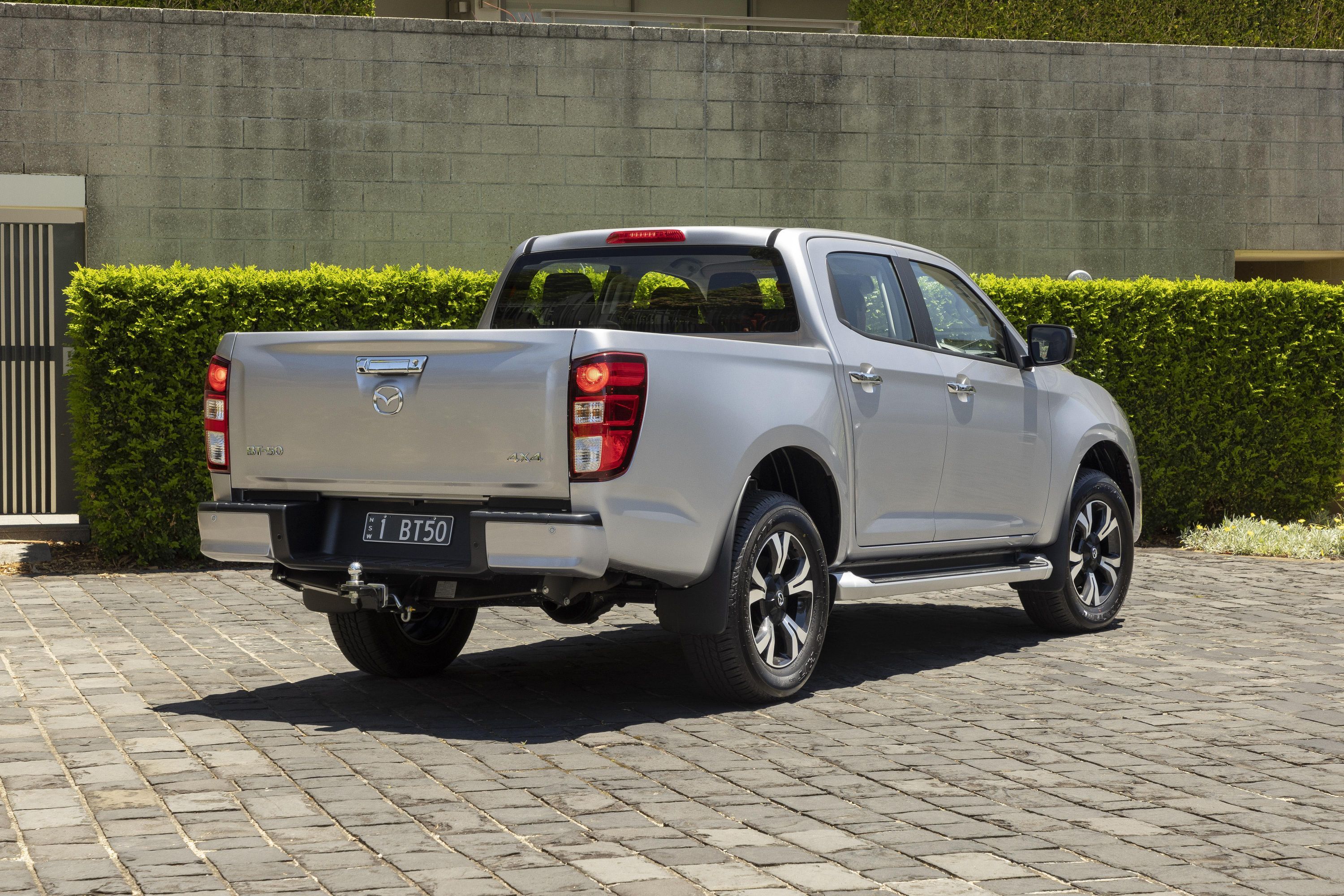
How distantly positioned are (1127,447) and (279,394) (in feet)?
16.4

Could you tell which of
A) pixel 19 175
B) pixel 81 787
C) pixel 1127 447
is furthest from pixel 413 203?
pixel 81 787

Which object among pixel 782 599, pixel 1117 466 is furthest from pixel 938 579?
pixel 1117 466

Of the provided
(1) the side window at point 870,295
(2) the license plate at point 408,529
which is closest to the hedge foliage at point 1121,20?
(1) the side window at point 870,295

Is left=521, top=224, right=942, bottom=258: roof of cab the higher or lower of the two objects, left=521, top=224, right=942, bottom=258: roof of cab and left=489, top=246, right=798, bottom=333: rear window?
the higher

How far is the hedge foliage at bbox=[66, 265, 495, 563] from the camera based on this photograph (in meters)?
11.0

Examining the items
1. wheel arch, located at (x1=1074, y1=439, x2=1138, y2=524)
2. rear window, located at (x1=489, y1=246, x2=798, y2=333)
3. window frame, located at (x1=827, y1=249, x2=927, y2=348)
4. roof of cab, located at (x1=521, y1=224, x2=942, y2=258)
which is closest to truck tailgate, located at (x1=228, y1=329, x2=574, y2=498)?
rear window, located at (x1=489, y1=246, x2=798, y2=333)

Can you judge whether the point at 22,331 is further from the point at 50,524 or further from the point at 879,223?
the point at 879,223

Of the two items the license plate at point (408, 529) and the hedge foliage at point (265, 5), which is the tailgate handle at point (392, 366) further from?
the hedge foliage at point (265, 5)

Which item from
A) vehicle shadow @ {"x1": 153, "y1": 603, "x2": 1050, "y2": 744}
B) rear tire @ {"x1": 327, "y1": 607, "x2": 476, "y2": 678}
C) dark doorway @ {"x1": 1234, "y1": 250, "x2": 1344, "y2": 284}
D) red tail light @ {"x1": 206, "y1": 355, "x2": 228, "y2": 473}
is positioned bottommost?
vehicle shadow @ {"x1": 153, "y1": 603, "x2": 1050, "y2": 744}

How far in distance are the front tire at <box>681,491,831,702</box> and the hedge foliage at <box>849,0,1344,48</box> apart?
9.58 meters

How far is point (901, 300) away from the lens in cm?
770

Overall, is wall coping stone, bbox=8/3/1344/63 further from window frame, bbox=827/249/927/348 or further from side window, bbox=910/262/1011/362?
window frame, bbox=827/249/927/348

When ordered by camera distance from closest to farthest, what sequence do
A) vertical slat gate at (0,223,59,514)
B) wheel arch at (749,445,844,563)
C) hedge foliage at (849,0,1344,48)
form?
wheel arch at (749,445,844,563), vertical slat gate at (0,223,59,514), hedge foliage at (849,0,1344,48)

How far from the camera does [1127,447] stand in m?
9.00
